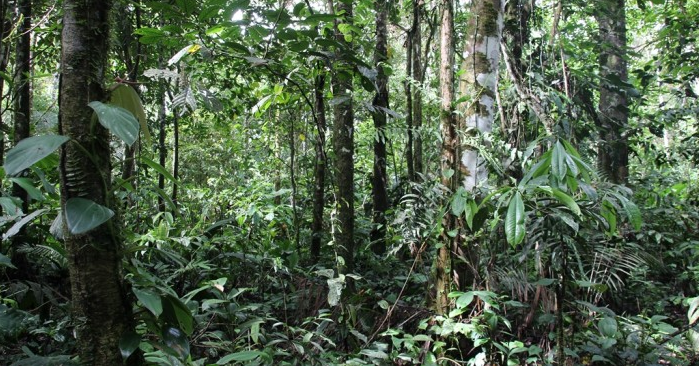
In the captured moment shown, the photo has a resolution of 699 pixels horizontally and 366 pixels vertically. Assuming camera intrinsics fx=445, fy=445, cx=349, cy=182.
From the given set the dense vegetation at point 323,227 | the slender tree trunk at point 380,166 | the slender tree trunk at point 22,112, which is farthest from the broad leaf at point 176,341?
the slender tree trunk at point 380,166

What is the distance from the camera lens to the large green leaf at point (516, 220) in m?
1.91

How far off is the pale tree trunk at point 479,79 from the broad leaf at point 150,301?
2.10m

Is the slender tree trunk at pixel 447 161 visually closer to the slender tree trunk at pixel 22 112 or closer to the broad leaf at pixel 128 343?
the broad leaf at pixel 128 343

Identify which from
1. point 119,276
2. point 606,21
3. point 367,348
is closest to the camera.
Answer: point 119,276

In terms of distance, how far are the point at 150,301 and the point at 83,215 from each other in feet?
0.97

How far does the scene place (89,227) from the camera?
93cm

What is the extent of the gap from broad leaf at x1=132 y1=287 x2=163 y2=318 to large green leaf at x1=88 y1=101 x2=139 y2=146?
0.42 metres

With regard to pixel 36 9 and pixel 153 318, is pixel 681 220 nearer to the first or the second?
pixel 153 318

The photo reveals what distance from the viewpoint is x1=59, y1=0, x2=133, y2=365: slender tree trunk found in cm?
109

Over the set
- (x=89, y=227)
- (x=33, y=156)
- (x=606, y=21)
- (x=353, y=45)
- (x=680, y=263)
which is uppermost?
(x=606, y=21)

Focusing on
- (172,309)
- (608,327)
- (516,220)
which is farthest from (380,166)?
(172,309)

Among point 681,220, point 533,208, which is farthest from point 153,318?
point 681,220

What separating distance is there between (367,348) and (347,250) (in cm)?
117

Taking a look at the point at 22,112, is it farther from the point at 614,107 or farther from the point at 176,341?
the point at 614,107
